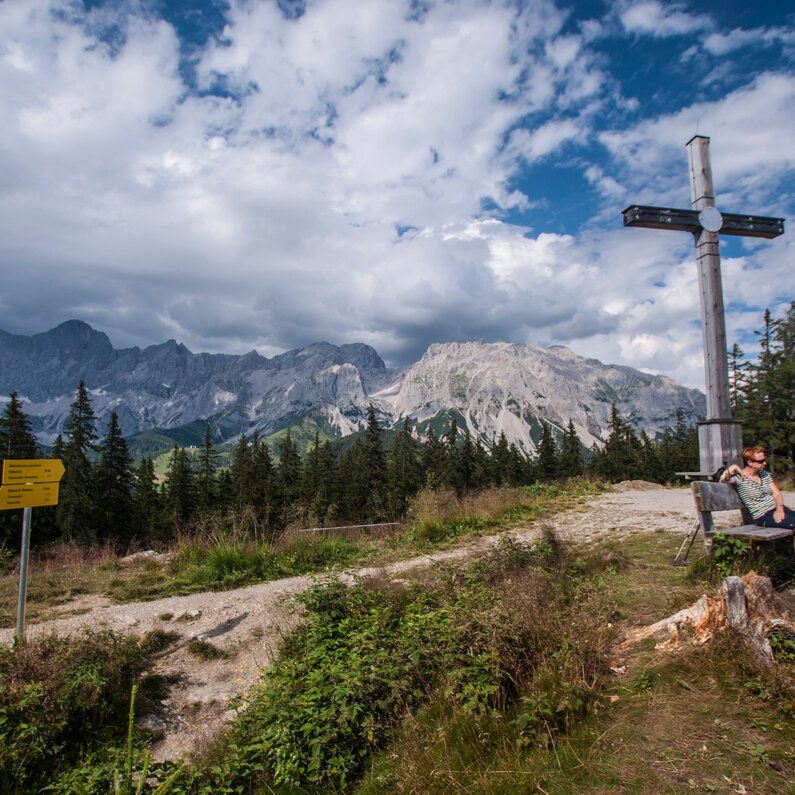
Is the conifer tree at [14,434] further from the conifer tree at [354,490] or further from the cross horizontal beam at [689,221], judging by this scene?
the cross horizontal beam at [689,221]

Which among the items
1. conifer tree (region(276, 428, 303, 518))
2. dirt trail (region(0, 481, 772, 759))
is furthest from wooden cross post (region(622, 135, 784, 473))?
conifer tree (region(276, 428, 303, 518))

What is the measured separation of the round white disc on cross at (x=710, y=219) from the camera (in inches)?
284

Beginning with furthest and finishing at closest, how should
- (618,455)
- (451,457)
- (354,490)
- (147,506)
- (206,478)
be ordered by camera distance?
(618,455), (451,457), (354,490), (206,478), (147,506)

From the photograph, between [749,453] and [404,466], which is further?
[404,466]

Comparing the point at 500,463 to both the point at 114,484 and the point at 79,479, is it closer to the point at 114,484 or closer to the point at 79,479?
the point at 114,484

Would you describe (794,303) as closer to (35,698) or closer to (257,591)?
(257,591)

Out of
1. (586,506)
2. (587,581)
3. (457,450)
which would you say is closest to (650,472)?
(457,450)

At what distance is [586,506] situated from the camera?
45.6 ft

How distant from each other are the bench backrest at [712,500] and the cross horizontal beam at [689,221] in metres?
3.83

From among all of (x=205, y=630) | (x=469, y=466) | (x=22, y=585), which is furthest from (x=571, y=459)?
(x=22, y=585)

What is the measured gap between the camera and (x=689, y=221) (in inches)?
283

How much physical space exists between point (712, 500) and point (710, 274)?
342 cm

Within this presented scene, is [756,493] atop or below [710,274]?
below

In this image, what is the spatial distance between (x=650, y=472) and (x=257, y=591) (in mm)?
77684
